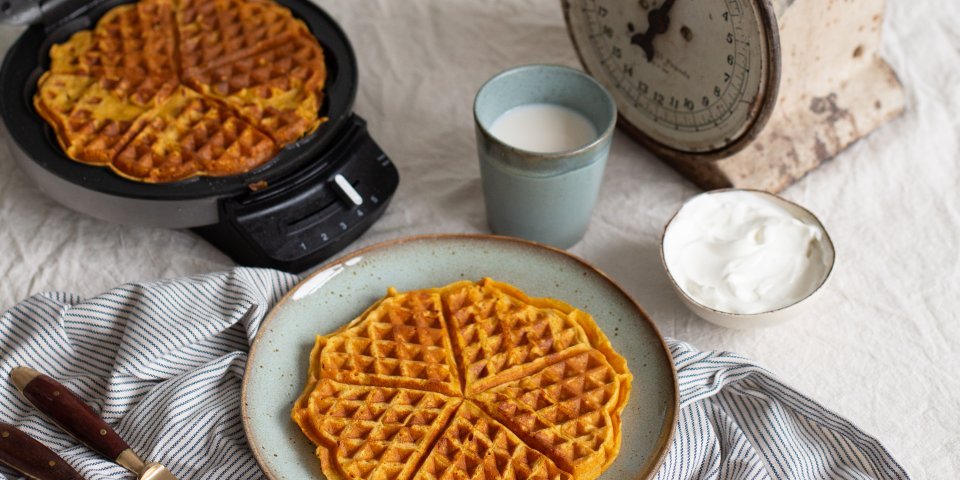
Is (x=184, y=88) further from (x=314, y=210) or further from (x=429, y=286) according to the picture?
(x=429, y=286)

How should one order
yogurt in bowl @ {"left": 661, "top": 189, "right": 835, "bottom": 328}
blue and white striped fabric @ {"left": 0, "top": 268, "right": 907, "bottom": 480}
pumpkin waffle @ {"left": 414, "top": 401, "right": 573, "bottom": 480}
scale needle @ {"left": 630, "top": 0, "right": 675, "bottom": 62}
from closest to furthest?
pumpkin waffle @ {"left": 414, "top": 401, "right": 573, "bottom": 480} < blue and white striped fabric @ {"left": 0, "top": 268, "right": 907, "bottom": 480} < yogurt in bowl @ {"left": 661, "top": 189, "right": 835, "bottom": 328} < scale needle @ {"left": 630, "top": 0, "right": 675, "bottom": 62}

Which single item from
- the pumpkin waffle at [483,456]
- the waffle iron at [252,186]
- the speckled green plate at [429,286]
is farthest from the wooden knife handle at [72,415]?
the pumpkin waffle at [483,456]

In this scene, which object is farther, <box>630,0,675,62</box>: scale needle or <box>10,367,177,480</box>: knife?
<box>630,0,675,62</box>: scale needle

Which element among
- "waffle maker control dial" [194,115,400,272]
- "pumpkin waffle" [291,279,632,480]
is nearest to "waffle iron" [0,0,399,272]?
"waffle maker control dial" [194,115,400,272]

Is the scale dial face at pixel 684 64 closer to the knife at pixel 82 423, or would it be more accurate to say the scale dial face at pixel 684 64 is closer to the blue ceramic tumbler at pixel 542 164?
the blue ceramic tumbler at pixel 542 164

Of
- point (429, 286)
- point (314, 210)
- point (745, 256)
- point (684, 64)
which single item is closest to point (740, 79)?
point (684, 64)

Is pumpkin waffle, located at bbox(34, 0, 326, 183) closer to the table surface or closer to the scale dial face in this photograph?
the table surface

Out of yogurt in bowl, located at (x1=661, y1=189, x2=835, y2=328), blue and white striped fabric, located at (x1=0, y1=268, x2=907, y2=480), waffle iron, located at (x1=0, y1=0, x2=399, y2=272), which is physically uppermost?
waffle iron, located at (x1=0, y1=0, x2=399, y2=272)
